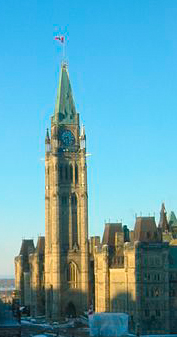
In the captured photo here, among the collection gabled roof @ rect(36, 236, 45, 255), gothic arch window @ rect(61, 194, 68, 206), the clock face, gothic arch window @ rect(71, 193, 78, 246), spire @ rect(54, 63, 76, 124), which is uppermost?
spire @ rect(54, 63, 76, 124)

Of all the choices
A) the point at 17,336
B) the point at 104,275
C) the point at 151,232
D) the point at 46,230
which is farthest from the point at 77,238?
the point at 17,336

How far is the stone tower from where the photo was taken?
587 ft

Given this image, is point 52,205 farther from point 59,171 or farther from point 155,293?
point 155,293

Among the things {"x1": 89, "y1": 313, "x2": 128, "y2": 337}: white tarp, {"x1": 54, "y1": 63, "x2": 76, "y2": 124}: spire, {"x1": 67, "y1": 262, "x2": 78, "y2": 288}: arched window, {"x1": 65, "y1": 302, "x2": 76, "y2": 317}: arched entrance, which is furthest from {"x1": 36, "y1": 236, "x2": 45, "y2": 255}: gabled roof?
{"x1": 89, "y1": 313, "x2": 128, "y2": 337}: white tarp

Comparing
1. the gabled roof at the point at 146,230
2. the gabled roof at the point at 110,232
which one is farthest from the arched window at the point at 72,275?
the gabled roof at the point at 146,230

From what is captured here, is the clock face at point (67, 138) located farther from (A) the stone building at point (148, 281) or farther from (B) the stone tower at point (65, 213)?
(A) the stone building at point (148, 281)

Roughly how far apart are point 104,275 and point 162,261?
18.1 metres

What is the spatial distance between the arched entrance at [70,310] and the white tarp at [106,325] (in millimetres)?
48434

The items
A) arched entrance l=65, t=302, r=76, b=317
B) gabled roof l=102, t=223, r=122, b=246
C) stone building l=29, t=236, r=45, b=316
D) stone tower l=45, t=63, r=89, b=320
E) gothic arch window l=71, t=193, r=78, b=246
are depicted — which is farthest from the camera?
stone building l=29, t=236, r=45, b=316

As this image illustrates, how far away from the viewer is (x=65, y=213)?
18175 cm

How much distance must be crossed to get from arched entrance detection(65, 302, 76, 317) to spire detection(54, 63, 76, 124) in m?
42.4

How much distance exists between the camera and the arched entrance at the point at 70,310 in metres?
180

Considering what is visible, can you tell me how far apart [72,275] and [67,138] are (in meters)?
31.9

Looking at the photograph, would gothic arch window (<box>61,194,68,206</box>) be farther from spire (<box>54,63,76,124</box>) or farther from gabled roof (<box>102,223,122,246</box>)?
spire (<box>54,63,76,124</box>)
